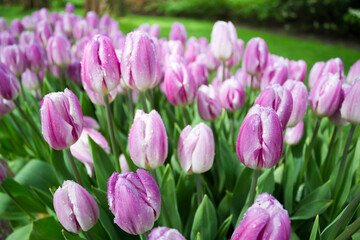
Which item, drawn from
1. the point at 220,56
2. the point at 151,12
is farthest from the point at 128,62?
the point at 151,12

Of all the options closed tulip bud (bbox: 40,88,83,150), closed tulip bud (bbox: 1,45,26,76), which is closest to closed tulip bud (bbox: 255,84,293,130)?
closed tulip bud (bbox: 40,88,83,150)

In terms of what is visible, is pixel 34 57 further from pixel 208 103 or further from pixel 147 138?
pixel 147 138

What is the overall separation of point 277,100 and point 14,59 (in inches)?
54.1

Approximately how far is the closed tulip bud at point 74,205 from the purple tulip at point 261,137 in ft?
1.33

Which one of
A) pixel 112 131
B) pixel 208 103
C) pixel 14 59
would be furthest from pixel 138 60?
pixel 14 59

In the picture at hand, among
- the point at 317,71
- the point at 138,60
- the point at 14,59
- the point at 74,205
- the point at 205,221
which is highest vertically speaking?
the point at 138,60

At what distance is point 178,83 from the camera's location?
123cm

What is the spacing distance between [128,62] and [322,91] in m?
0.65

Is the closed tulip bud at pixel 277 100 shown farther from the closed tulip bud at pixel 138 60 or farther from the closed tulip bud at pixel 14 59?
the closed tulip bud at pixel 14 59

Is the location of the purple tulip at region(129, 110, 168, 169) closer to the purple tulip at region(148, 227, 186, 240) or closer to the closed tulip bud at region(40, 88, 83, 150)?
the closed tulip bud at region(40, 88, 83, 150)

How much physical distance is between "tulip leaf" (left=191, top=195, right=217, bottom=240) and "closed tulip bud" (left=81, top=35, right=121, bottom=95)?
459 mm

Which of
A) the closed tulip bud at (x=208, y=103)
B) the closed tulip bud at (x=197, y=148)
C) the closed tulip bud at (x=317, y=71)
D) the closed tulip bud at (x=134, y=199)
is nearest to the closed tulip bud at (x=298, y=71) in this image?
the closed tulip bud at (x=317, y=71)

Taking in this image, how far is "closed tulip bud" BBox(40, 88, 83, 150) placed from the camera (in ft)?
2.91

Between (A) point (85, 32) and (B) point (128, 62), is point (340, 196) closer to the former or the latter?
(B) point (128, 62)
